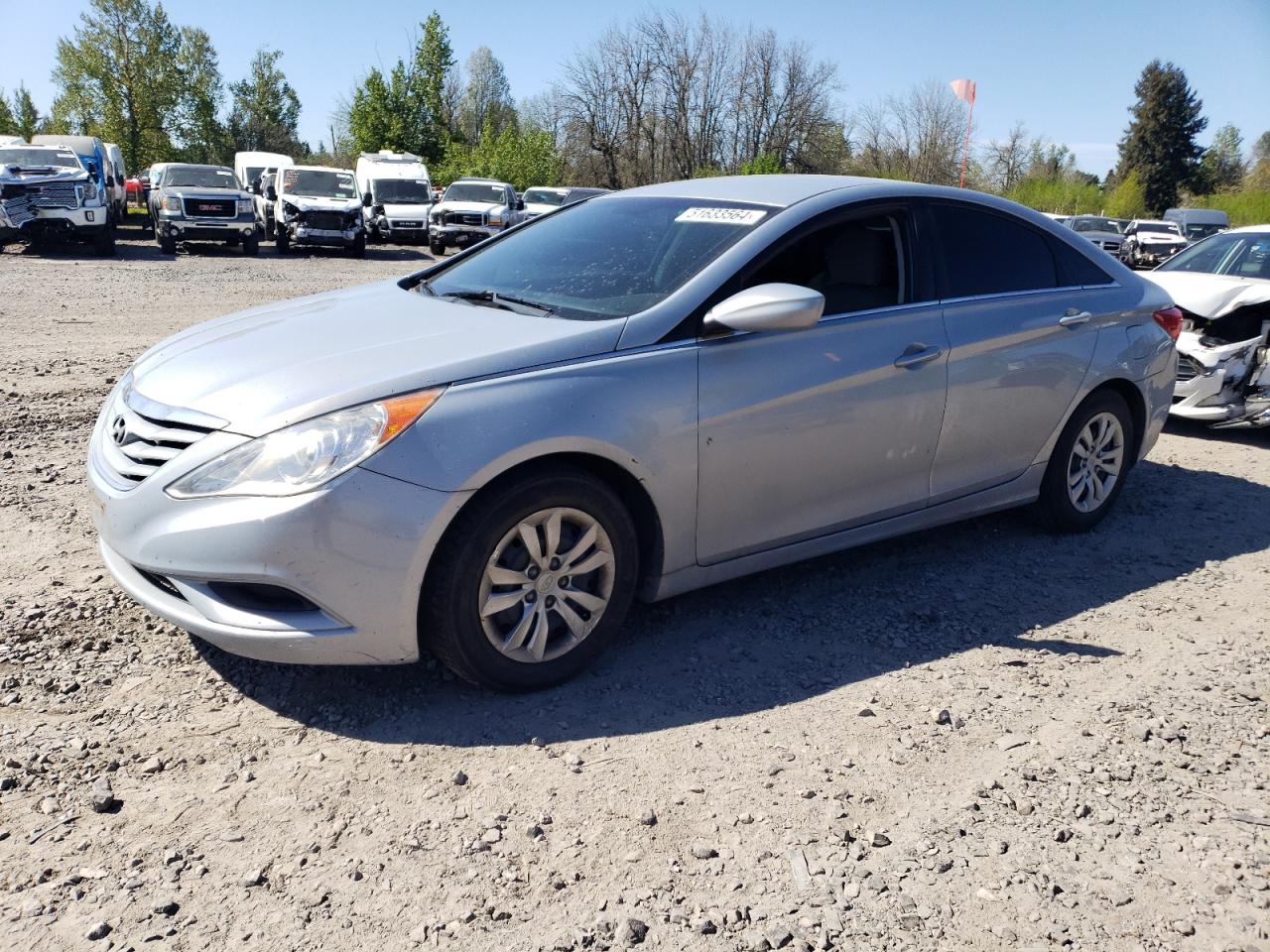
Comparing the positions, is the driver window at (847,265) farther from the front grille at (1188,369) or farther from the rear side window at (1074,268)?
the front grille at (1188,369)

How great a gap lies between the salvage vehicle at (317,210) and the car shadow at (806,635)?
20.3 m

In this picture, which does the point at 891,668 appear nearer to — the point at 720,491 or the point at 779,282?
the point at 720,491

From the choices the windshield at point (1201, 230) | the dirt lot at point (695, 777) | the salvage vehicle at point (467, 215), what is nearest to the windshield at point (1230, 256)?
the dirt lot at point (695, 777)

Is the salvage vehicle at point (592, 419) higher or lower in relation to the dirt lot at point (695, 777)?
higher

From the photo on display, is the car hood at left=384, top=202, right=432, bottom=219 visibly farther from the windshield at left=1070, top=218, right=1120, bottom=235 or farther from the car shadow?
the car shadow

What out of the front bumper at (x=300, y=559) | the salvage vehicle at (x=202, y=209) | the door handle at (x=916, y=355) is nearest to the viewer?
the front bumper at (x=300, y=559)

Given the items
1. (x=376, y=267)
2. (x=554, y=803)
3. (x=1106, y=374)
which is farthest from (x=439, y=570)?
(x=376, y=267)

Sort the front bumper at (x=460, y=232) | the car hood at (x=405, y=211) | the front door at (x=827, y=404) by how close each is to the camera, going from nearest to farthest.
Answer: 1. the front door at (x=827, y=404)
2. the front bumper at (x=460, y=232)
3. the car hood at (x=405, y=211)

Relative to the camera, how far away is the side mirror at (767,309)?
3.37 m

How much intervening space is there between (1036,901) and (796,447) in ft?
5.62

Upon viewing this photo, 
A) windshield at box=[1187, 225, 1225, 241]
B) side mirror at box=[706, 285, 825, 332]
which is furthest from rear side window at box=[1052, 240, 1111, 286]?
windshield at box=[1187, 225, 1225, 241]

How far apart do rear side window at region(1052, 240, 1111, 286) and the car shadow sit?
3.94 feet

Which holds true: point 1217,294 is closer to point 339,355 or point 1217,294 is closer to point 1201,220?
point 339,355

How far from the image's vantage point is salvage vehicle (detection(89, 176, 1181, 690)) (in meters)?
2.88
